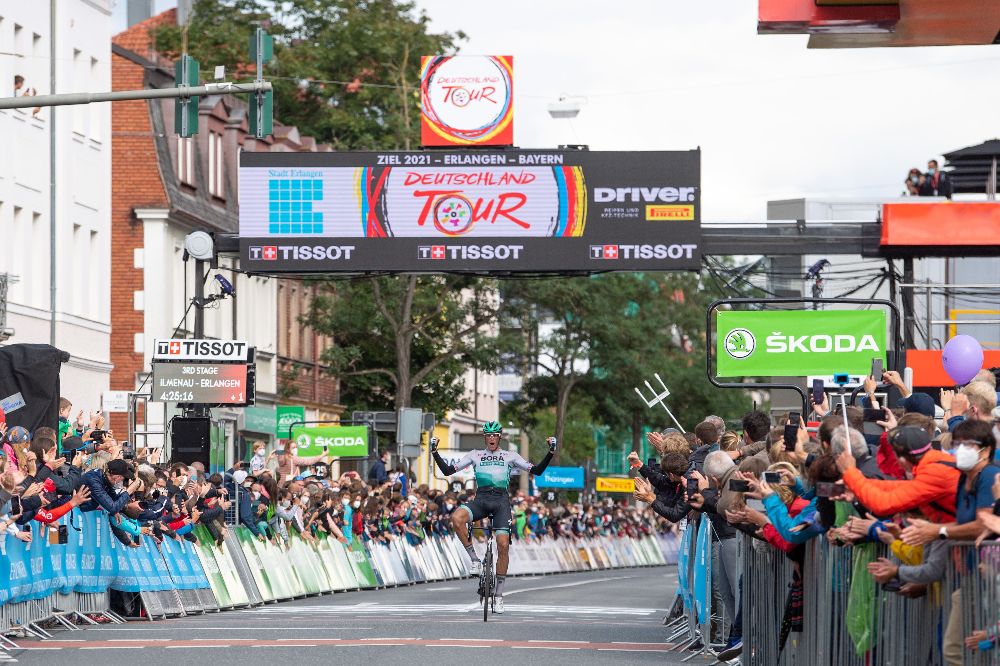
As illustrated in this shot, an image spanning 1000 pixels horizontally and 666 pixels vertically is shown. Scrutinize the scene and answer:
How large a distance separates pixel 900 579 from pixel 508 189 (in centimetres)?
2394

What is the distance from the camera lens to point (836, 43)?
16672 millimetres

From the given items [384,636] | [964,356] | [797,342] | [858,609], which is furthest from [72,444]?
[858,609]

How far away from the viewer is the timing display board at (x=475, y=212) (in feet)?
111

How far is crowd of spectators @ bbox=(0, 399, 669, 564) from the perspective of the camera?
19.0 meters

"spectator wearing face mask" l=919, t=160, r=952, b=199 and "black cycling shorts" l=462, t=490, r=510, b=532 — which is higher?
"spectator wearing face mask" l=919, t=160, r=952, b=199

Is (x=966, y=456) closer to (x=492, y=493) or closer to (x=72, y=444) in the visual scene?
(x=492, y=493)

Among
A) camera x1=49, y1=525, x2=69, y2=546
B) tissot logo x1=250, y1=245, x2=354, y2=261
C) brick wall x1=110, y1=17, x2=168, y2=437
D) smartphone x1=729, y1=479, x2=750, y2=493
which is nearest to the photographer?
smartphone x1=729, y1=479, x2=750, y2=493

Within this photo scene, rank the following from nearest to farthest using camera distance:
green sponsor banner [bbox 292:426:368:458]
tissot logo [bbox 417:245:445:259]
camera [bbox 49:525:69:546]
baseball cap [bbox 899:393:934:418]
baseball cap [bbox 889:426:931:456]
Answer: baseball cap [bbox 889:426:931:456] → baseball cap [bbox 899:393:934:418] → camera [bbox 49:525:69:546] → tissot logo [bbox 417:245:445:259] → green sponsor banner [bbox 292:426:368:458]

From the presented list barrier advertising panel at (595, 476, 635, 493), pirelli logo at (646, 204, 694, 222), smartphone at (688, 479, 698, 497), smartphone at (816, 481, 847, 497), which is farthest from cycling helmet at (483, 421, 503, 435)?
barrier advertising panel at (595, 476, 635, 493)

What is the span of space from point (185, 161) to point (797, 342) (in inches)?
1223

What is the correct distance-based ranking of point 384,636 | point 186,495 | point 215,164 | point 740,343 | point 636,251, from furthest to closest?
point 215,164, point 636,251, point 740,343, point 186,495, point 384,636

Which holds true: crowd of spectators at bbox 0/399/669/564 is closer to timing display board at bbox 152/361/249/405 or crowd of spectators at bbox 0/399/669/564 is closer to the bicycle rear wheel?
timing display board at bbox 152/361/249/405

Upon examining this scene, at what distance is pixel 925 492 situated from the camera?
417 inches

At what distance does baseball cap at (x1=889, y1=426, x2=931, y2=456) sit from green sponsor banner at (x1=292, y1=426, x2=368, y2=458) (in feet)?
115
